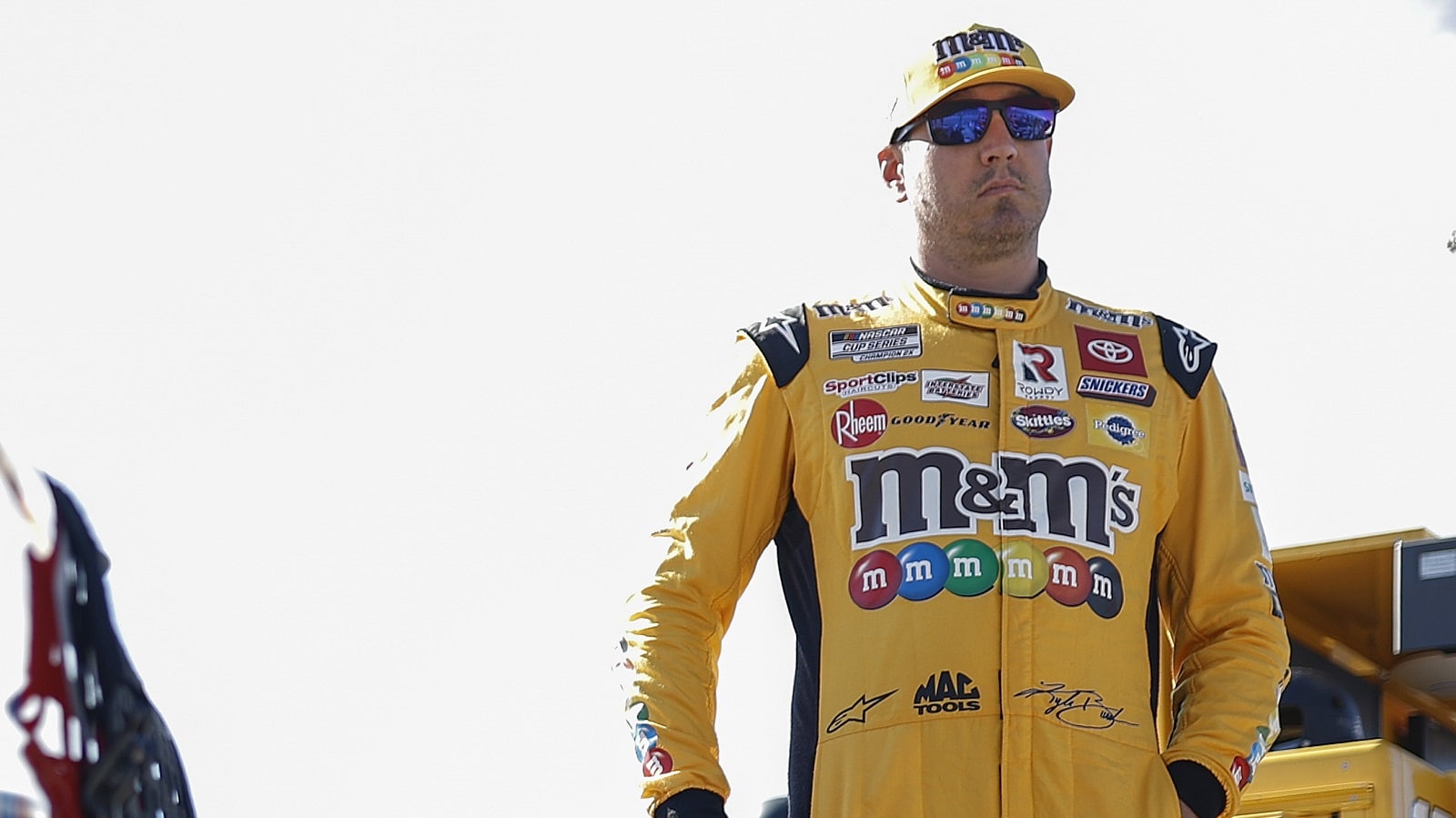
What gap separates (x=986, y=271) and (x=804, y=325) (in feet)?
1.13

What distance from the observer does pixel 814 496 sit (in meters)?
4.11

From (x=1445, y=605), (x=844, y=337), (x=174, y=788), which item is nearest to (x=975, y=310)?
(x=844, y=337)

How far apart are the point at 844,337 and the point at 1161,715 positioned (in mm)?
883

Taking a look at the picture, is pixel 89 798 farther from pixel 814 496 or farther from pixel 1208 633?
pixel 1208 633

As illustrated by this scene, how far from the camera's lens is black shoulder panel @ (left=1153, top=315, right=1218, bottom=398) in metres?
4.27

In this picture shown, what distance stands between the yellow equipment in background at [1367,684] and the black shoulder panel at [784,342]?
6.03 feet

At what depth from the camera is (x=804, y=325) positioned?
4.28m

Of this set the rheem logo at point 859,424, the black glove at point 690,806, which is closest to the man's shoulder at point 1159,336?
the rheem logo at point 859,424

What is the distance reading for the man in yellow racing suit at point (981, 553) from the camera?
3869 millimetres

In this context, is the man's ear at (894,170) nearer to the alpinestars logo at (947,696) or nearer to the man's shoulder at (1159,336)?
the man's shoulder at (1159,336)

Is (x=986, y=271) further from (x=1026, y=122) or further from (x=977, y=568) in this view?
(x=977, y=568)

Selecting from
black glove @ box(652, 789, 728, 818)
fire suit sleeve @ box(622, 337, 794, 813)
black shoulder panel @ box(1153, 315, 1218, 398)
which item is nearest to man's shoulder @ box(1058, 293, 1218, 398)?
black shoulder panel @ box(1153, 315, 1218, 398)
